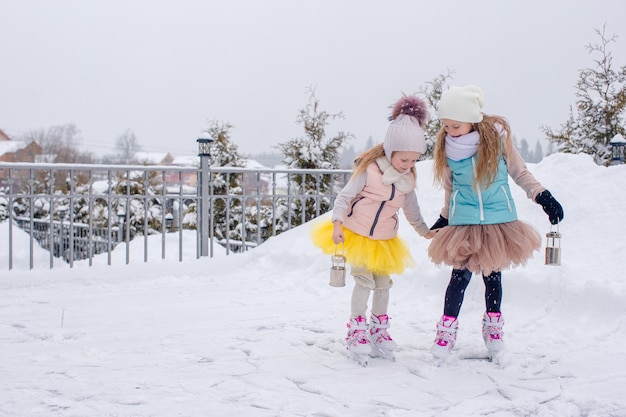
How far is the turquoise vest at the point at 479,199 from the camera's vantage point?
9.47 feet

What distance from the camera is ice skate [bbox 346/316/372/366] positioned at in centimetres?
290

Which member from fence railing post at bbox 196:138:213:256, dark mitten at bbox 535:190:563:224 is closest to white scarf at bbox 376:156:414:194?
dark mitten at bbox 535:190:563:224

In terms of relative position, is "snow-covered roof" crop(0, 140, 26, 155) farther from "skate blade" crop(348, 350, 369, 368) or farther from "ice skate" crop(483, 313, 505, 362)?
"ice skate" crop(483, 313, 505, 362)

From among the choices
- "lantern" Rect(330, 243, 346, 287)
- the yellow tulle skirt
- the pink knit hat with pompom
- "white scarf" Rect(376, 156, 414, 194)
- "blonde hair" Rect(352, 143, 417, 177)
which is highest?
the pink knit hat with pompom

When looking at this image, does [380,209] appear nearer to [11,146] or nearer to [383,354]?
[383,354]

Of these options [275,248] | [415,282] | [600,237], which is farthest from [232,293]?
[600,237]

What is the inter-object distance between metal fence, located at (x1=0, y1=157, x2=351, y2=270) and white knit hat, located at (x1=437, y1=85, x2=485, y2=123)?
3.52m

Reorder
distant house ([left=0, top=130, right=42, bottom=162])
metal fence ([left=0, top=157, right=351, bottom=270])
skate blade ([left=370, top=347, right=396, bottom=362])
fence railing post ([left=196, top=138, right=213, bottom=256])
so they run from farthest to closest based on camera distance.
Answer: distant house ([left=0, top=130, right=42, bottom=162]) → fence railing post ([left=196, top=138, right=213, bottom=256]) → metal fence ([left=0, top=157, right=351, bottom=270]) → skate blade ([left=370, top=347, right=396, bottom=362])

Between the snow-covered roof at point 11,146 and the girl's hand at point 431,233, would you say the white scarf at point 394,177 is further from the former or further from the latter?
the snow-covered roof at point 11,146

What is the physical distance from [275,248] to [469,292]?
210cm

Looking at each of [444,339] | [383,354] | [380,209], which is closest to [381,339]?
[383,354]

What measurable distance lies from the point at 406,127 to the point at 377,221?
51 centimetres

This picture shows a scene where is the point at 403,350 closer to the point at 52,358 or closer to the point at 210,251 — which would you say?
the point at 52,358

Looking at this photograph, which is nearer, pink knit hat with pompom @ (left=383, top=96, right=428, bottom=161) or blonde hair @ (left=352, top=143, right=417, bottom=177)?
pink knit hat with pompom @ (left=383, top=96, right=428, bottom=161)
